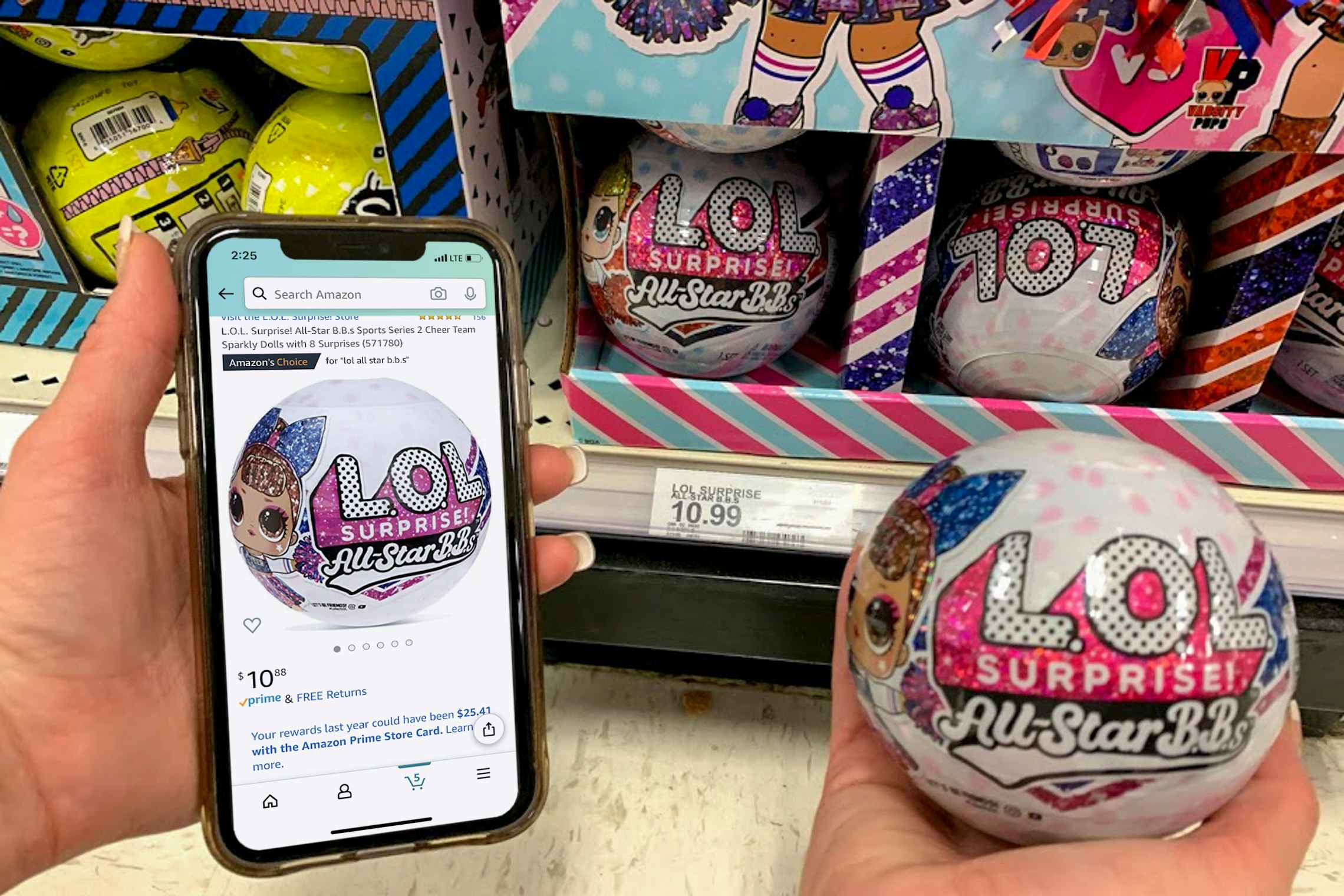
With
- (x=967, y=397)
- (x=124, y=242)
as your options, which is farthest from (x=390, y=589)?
(x=967, y=397)

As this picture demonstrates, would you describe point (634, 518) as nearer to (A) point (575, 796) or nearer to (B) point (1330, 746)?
(A) point (575, 796)

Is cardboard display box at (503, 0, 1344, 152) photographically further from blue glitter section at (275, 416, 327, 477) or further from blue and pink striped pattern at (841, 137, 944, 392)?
blue glitter section at (275, 416, 327, 477)

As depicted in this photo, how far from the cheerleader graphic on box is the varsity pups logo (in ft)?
0.49

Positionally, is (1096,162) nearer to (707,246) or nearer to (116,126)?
(707,246)

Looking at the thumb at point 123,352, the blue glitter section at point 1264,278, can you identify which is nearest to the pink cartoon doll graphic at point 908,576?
the blue glitter section at point 1264,278

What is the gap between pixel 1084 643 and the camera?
0.48 meters

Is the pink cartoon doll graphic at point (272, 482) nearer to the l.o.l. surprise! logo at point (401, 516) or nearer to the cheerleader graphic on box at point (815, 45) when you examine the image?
the l.o.l. surprise! logo at point (401, 516)

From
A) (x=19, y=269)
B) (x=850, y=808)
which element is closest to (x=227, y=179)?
(x=19, y=269)

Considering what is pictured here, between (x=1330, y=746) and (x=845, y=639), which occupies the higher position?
(x=845, y=639)

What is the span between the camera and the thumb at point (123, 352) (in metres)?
0.63

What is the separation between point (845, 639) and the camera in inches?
24.5

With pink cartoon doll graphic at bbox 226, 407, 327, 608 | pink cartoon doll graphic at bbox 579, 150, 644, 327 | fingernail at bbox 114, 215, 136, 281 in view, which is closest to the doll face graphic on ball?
pink cartoon doll graphic at bbox 226, 407, 327, 608

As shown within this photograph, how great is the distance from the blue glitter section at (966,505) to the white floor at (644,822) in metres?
0.49

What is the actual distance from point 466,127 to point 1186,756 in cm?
64
